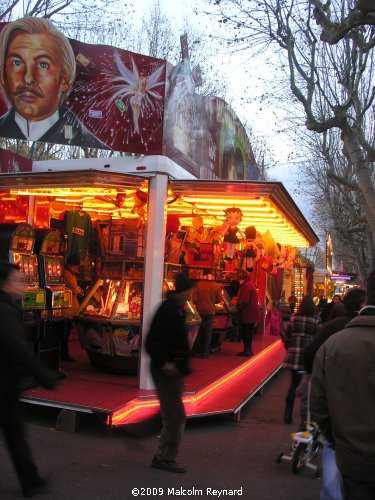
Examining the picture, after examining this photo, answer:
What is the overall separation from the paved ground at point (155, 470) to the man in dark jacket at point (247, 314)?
3.62m

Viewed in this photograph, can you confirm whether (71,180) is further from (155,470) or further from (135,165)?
(155,470)

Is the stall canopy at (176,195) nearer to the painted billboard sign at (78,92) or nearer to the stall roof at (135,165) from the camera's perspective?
the stall roof at (135,165)

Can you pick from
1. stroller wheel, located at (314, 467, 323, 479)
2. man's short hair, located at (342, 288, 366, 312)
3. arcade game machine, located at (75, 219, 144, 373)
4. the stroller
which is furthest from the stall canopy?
stroller wheel, located at (314, 467, 323, 479)

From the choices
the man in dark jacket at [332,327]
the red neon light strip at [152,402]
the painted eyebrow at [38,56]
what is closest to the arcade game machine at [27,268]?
the red neon light strip at [152,402]

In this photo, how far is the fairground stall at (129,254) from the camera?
23.1ft

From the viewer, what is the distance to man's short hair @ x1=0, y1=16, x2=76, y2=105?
30.4 ft

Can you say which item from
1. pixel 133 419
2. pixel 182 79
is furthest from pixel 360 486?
pixel 182 79

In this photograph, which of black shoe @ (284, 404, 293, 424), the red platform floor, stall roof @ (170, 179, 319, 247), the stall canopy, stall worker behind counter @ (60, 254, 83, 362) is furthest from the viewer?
stall worker behind counter @ (60, 254, 83, 362)

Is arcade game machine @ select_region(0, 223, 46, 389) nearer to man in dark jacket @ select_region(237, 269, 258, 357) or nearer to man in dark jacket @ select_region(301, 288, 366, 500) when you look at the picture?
man in dark jacket @ select_region(301, 288, 366, 500)

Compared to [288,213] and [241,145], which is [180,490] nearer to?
[288,213]

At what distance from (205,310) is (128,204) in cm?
272

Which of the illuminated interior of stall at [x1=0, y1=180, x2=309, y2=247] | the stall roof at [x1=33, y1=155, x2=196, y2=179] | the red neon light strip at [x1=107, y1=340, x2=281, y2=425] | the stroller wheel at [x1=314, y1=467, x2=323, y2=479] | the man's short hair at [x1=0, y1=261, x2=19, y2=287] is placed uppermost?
the stall roof at [x1=33, y1=155, x2=196, y2=179]

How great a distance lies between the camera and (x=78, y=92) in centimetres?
923

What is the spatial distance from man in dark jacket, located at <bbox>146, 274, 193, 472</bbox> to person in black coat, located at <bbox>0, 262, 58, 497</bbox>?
1.19 metres
